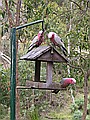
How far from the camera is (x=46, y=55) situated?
6.64ft

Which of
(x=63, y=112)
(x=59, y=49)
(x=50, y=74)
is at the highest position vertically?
(x=59, y=49)

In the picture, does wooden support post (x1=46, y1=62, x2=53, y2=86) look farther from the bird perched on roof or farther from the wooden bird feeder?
the bird perched on roof

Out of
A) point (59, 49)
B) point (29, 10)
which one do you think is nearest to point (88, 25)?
point (29, 10)

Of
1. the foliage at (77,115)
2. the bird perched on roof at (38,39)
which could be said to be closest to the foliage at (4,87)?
the foliage at (77,115)

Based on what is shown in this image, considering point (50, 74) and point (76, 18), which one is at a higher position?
point (76, 18)

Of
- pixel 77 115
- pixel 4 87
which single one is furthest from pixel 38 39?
pixel 77 115

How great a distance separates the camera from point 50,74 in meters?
2.09

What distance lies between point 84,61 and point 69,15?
74cm

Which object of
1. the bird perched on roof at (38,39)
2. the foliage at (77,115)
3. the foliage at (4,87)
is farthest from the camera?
the foliage at (77,115)

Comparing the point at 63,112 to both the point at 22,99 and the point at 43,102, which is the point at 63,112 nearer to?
the point at 43,102

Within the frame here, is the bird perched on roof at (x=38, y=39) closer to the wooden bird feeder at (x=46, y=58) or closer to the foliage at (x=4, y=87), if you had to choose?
the wooden bird feeder at (x=46, y=58)

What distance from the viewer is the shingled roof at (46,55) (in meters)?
2.00

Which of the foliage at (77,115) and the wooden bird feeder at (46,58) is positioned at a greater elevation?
the wooden bird feeder at (46,58)

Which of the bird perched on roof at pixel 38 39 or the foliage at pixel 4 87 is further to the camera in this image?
the foliage at pixel 4 87
